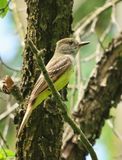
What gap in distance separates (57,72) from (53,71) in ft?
0.14

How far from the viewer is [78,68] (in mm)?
5371

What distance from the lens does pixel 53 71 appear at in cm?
454

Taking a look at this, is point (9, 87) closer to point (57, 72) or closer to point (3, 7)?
point (3, 7)

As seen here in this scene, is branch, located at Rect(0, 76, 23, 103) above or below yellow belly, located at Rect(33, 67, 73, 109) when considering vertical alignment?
above

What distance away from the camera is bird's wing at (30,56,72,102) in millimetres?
4192

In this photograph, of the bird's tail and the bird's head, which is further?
the bird's head

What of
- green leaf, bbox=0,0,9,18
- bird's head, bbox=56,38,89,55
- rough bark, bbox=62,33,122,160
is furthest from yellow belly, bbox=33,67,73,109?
rough bark, bbox=62,33,122,160

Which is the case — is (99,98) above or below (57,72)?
below

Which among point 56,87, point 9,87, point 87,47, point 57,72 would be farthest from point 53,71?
point 87,47

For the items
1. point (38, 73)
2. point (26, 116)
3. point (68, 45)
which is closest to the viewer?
point (26, 116)

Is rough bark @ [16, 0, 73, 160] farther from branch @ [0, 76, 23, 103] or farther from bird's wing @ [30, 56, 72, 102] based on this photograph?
branch @ [0, 76, 23, 103]

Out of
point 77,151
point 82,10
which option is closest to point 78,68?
point 77,151

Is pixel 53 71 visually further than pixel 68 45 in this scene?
No

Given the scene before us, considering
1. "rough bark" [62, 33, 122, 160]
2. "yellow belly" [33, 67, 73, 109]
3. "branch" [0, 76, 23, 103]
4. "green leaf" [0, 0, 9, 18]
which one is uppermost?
"green leaf" [0, 0, 9, 18]
